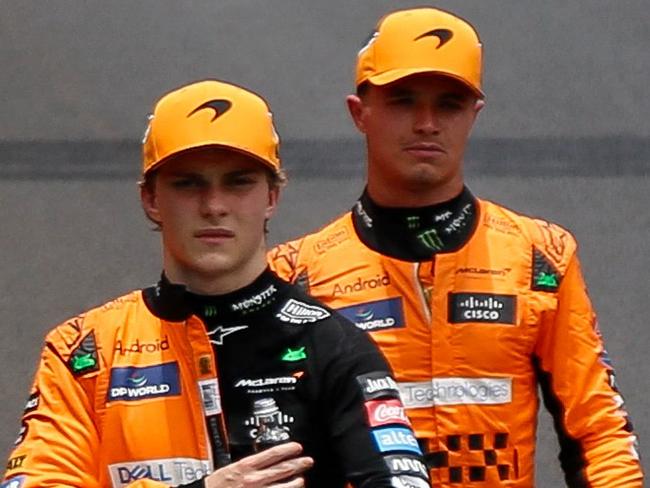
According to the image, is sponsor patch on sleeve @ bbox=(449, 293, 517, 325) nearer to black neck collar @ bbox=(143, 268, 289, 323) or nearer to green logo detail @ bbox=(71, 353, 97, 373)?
black neck collar @ bbox=(143, 268, 289, 323)

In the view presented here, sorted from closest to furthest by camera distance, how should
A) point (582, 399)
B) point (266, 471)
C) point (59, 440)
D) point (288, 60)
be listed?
point (266, 471) < point (59, 440) < point (582, 399) < point (288, 60)

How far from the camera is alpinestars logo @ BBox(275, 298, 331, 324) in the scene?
5.55 ft

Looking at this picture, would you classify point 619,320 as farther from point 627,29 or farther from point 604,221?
point 627,29

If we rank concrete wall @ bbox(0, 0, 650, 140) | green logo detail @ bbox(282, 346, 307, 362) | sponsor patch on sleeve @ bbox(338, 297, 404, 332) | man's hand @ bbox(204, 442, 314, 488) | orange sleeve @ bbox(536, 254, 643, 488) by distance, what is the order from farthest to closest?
1. concrete wall @ bbox(0, 0, 650, 140)
2. sponsor patch on sleeve @ bbox(338, 297, 404, 332)
3. orange sleeve @ bbox(536, 254, 643, 488)
4. green logo detail @ bbox(282, 346, 307, 362)
5. man's hand @ bbox(204, 442, 314, 488)

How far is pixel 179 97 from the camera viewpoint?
5.78ft

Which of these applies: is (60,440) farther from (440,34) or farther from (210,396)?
(440,34)

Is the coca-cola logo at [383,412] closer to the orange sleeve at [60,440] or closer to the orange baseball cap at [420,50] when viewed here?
the orange sleeve at [60,440]

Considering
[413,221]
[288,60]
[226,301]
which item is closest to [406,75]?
[413,221]

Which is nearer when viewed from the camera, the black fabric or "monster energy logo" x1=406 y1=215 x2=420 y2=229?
the black fabric

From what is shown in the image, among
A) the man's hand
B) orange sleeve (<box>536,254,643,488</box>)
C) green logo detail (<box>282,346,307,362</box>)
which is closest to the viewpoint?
the man's hand

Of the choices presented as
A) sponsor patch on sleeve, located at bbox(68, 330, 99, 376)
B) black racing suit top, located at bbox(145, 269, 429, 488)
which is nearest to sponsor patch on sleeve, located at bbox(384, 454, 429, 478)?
black racing suit top, located at bbox(145, 269, 429, 488)

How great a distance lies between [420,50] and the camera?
2102mm

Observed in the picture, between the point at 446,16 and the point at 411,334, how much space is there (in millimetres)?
442

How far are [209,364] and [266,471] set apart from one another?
0.16 meters
